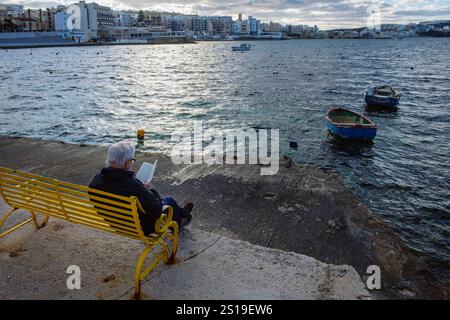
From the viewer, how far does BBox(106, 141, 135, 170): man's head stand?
3.93 m

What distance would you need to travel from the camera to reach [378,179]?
13.3m

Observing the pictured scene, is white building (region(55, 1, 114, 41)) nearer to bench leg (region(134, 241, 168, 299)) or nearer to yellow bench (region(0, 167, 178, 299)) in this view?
yellow bench (region(0, 167, 178, 299))

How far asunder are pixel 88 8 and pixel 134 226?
205 metres

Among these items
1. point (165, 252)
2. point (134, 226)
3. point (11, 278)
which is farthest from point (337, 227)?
point (11, 278)

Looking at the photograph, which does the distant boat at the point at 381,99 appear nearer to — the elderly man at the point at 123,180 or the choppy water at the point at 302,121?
the choppy water at the point at 302,121

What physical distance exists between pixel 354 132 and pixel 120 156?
15.7 m

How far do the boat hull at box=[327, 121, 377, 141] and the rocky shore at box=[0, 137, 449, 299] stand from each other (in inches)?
362

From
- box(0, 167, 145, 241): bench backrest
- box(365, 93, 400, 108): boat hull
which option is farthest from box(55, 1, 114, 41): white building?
box(0, 167, 145, 241): bench backrest

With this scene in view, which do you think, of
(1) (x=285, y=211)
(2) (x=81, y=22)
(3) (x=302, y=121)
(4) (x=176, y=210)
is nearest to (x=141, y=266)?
(4) (x=176, y=210)

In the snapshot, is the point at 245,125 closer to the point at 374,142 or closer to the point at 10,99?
the point at 374,142

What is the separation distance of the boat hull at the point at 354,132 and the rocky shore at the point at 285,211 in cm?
918

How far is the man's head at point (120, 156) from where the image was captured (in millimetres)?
3930

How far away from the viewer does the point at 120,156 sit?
12.9 ft
